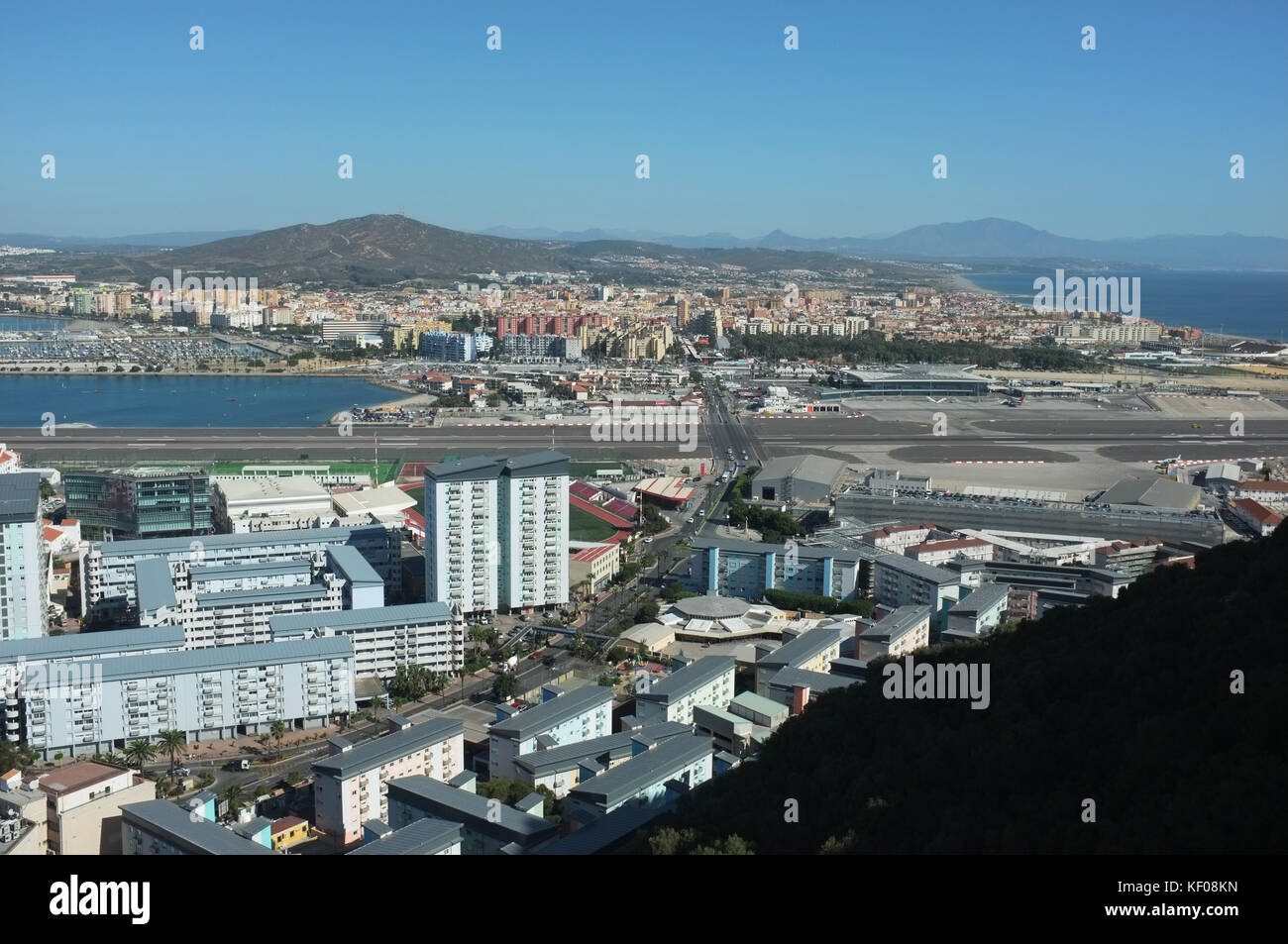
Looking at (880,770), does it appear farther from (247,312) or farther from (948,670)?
(247,312)

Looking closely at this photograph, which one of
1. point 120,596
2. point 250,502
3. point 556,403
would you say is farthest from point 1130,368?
point 120,596

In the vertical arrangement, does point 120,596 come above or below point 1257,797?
below

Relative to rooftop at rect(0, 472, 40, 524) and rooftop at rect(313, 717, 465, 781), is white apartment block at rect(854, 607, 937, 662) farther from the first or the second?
rooftop at rect(0, 472, 40, 524)

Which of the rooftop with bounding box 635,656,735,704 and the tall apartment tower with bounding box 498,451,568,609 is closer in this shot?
the rooftop with bounding box 635,656,735,704

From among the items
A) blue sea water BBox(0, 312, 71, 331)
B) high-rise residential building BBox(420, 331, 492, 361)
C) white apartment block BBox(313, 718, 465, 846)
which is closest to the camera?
white apartment block BBox(313, 718, 465, 846)

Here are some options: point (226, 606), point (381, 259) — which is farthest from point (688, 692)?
point (381, 259)

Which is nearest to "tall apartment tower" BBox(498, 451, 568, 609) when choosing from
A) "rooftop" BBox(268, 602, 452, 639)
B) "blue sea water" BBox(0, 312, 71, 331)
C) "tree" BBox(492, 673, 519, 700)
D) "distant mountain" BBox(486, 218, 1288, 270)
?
"rooftop" BBox(268, 602, 452, 639)

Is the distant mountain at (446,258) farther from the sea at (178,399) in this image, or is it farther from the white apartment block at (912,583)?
the white apartment block at (912,583)
